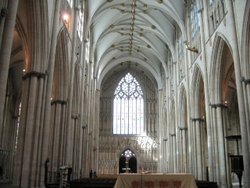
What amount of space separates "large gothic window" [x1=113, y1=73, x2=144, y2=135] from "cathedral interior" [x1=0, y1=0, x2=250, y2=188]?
13 centimetres

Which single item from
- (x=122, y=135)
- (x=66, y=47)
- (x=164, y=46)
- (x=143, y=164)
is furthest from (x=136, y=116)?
(x=66, y=47)

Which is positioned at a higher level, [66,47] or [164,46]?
Answer: [164,46]

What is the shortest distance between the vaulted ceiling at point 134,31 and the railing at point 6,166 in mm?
11273

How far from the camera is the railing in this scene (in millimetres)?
19736

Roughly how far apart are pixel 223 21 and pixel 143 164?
23760 mm

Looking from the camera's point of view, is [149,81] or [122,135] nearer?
[122,135]

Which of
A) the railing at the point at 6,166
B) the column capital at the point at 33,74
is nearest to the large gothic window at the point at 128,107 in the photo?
the railing at the point at 6,166

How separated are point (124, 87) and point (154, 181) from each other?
29.5 m

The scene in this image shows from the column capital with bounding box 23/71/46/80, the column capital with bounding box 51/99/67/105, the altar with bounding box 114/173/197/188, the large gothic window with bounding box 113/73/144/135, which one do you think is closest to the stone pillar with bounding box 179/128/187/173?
the column capital with bounding box 51/99/67/105

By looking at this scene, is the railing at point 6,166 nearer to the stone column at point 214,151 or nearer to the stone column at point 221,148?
the stone column at point 214,151

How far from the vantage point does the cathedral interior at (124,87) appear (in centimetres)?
1220

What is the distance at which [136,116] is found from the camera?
3831 centimetres

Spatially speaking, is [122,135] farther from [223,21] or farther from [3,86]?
[3,86]

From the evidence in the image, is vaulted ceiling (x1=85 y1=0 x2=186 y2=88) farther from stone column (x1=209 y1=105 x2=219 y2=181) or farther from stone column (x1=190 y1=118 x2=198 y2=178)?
stone column (x1=209 y1=105 x2=219 y2=181)
